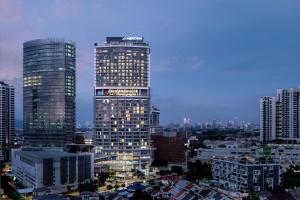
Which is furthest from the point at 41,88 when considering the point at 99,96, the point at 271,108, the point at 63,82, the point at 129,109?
the point at 271,108

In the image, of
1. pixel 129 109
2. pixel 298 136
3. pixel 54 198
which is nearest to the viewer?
pixel 54 198

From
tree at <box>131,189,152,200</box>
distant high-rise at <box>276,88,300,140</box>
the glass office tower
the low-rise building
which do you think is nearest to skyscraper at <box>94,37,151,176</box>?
the glass office tower

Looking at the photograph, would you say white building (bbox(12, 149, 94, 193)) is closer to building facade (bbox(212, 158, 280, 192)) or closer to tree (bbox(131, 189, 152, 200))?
tree (bbox(131, 189, 152, 200))

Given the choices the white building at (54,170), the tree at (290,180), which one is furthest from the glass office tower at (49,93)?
the tree at (290,180)

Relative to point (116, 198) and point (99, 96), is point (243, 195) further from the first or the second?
point (99, 96)

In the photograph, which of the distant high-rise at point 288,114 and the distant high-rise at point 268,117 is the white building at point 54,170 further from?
the distant high-rise at point 268,117

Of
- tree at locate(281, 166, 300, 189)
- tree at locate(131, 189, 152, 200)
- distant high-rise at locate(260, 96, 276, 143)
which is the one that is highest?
distant high-rise at locate(260, 96, 276, 143)

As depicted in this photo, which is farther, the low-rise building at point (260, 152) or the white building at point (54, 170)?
the low-rise building at point (260, 152)
